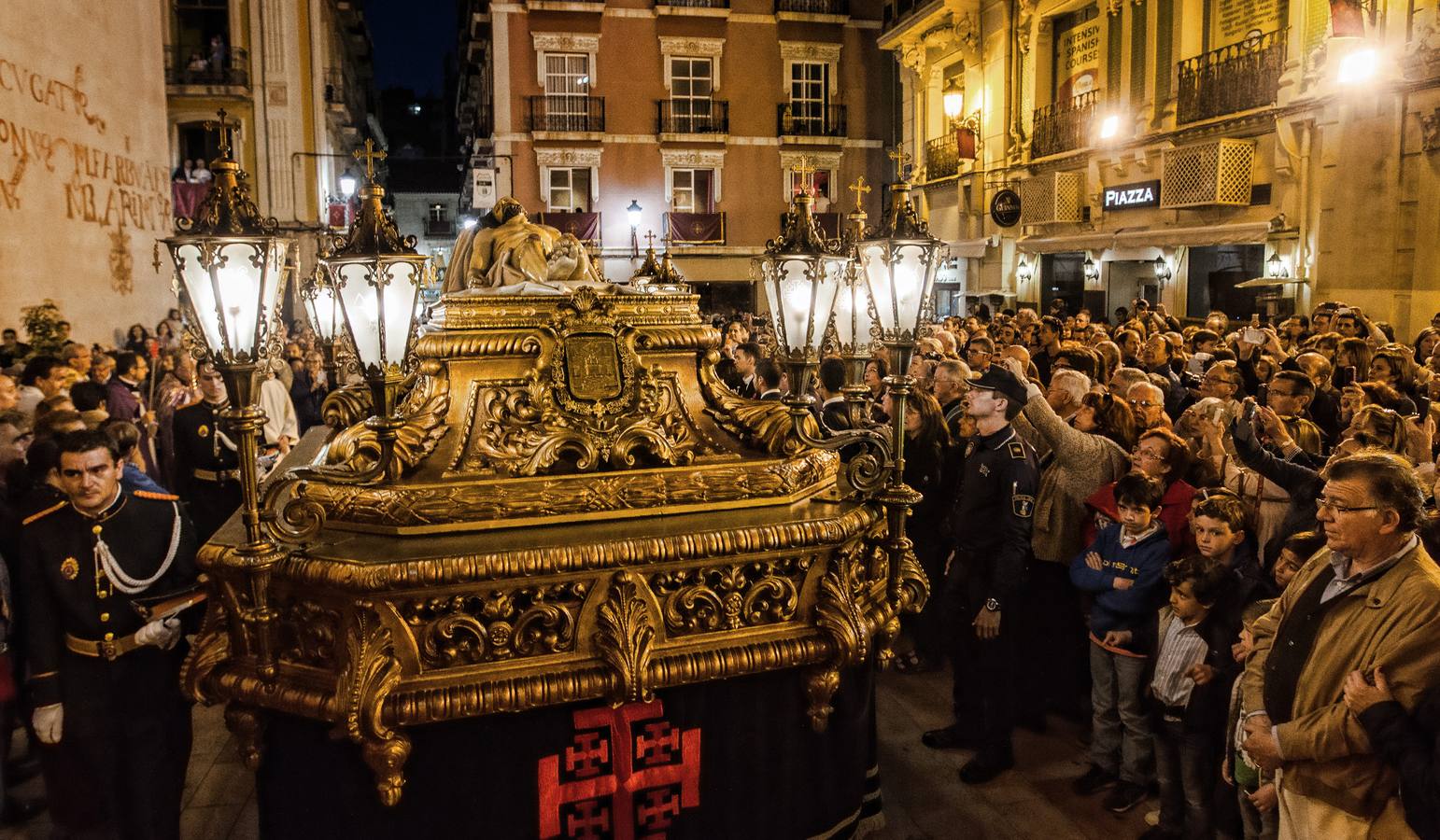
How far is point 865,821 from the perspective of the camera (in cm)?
393

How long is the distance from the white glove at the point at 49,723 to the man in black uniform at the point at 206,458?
3072 mm

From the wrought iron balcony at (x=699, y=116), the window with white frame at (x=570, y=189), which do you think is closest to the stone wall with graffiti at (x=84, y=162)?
the window with white frame at (x=570, y=189)

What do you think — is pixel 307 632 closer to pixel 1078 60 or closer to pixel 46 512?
pixel 46 512

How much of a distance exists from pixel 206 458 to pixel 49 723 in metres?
3.32

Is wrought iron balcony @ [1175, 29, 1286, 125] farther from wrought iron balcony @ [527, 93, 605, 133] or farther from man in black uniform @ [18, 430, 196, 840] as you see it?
A: wrought iron balcony @ [527, 93, 605, 133]

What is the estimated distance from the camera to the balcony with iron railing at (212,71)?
21.9m

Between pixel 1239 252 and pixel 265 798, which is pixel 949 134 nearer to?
pixel 1239 252

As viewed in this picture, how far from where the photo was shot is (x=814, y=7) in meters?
27.7

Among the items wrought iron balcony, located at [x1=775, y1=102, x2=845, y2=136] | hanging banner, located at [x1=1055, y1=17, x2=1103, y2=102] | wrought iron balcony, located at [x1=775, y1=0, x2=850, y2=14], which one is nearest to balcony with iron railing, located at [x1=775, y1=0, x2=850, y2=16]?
wrought iron balcony, located at [x1=775, y1=0, x2=850, y2=14]

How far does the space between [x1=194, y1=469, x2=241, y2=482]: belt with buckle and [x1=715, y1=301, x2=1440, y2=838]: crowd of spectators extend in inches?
153

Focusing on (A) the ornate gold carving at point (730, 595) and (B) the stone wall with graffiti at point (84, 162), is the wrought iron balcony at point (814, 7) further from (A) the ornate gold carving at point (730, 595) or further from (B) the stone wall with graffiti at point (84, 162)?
(A) the ornate gold carving at point (730, 595)

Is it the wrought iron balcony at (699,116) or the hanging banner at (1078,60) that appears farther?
the wrought iron balcony at (699,116)

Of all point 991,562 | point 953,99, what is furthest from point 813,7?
point 991,562

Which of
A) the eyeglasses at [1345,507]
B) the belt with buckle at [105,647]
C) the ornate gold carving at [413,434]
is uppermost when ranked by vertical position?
the ornate gold carving at [413,434]
